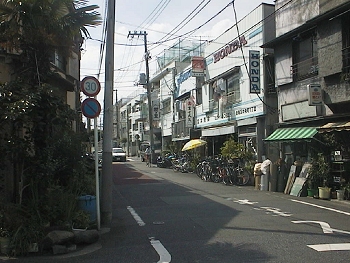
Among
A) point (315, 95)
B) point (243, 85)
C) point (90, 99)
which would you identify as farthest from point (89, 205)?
point (243, 85)

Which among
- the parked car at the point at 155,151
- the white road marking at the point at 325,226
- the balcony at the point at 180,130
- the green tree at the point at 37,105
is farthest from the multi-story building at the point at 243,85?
the parked car at the point at 155,151

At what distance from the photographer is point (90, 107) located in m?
9.20

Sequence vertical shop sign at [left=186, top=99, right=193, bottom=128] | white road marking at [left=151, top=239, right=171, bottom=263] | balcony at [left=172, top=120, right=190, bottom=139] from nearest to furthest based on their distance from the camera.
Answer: white road marking at [left=151, top=239, right=171, bottom=263], vertical shop sign at [left=186, top=99, right=193, bottom=128], balcony at [left=172, top=120, right=190, bottom=139]

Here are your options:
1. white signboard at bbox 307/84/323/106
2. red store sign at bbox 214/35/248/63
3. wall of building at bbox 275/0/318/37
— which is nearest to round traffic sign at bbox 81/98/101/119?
white signboard at bbox 307/84/323/106

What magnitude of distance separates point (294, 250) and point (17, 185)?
6291mm

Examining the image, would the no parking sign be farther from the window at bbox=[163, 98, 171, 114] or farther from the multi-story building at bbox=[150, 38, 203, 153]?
the window at bbox=[163, 98, 171, 114]

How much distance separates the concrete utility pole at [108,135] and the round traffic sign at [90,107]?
2.69 ft

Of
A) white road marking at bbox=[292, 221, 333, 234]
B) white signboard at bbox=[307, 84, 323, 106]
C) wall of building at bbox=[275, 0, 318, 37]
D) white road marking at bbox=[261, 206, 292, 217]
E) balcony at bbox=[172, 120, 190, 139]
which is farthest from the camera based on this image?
balcony at bbox=[172, 120, 190, 139]

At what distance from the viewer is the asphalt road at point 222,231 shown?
22.2 ft

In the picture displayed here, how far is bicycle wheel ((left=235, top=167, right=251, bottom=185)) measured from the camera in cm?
1877

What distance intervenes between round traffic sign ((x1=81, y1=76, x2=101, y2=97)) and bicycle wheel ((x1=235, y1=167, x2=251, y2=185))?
11201mm

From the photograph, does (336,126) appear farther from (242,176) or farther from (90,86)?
(90,86)

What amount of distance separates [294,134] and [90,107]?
350 inches

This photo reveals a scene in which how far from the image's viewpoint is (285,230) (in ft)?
28.2
